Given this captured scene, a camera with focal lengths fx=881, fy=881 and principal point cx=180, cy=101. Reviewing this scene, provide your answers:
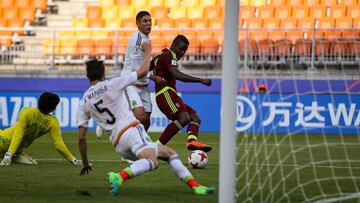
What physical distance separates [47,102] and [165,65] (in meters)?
1.77

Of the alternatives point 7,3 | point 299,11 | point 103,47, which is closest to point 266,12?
point 299,11

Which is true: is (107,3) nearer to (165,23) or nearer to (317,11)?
(165,23)

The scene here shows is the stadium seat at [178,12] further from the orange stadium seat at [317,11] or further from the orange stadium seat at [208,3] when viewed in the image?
the orange stadium seat at [317,11]

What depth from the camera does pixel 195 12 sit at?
24.0 metres

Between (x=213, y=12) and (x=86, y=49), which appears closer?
(x=86, y=49)

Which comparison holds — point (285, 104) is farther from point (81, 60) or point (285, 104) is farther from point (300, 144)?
point (81, 60)

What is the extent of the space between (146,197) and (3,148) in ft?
13.7

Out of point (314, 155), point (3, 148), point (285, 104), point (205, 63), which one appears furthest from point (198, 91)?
point (3, 148)

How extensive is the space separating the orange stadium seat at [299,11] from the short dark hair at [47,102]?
39.5ft

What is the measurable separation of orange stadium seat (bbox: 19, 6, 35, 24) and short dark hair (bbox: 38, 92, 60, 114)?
559 inches

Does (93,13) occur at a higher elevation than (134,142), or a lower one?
higher

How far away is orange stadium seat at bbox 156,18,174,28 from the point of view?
23253mm

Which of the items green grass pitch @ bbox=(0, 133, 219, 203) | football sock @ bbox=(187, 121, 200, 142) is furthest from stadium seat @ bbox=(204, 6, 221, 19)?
football sock @ bbox=(187, 121, 200, 142)

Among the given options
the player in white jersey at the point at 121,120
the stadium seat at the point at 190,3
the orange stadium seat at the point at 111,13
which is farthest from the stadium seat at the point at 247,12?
the player in white jersey at the point at 121,120
